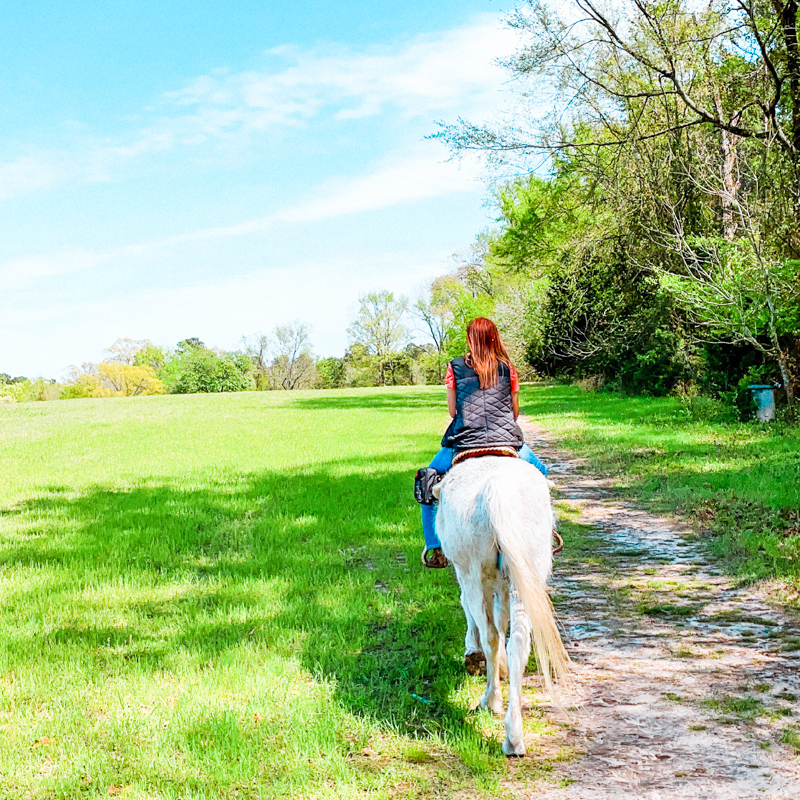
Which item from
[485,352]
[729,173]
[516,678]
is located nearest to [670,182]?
[729,173]

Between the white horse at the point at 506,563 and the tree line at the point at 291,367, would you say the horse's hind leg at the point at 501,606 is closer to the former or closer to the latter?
the white horse at the point at 506,563

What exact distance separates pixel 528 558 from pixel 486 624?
19.6 inches

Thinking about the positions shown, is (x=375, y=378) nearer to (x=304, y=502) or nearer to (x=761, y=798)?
(x=304, y=502)

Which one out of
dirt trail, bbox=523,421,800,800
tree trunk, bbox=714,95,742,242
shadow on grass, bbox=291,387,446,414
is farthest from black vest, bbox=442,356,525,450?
shadow on grass, bbox=291,387,446,414

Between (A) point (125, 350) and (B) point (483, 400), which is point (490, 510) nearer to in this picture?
(B) point (483, 400)

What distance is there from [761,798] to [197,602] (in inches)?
182

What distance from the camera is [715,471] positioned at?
11.8m

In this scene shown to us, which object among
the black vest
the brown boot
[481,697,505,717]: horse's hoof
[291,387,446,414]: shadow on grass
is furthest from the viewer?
[291,387,446,414]: shadow on grass

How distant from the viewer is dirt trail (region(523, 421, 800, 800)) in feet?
12.0

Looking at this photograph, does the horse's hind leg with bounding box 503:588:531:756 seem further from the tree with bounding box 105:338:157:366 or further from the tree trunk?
the tree with bounding box 105:338:157:366

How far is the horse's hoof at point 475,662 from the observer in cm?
490

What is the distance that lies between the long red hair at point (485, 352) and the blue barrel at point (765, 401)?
13.0 m

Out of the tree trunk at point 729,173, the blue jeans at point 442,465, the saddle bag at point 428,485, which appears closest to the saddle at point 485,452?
the blue jeans at point 442,465

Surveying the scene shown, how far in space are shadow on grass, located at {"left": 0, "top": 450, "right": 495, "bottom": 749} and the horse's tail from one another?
58cm
